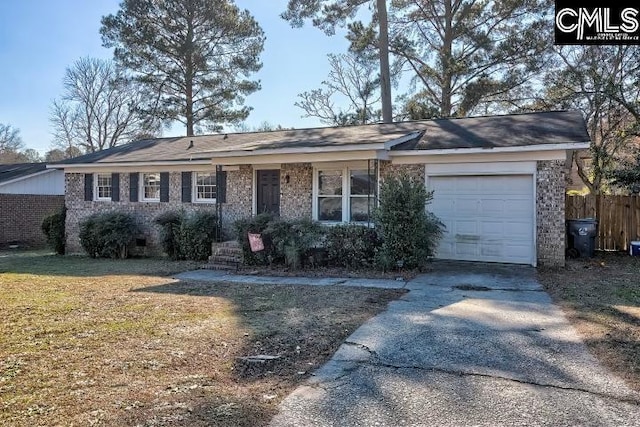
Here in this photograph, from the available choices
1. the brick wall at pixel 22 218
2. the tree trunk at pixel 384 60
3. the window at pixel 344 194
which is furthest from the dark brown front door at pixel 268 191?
the brick wall at pixel 22 218

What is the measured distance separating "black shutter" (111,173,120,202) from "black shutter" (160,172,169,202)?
1818mm

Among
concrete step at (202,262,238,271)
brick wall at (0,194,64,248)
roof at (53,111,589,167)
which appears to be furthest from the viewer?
brick wall at (0,194,64,248)

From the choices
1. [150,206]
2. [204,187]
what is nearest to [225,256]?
[204,187]

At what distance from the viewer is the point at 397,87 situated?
25453mm

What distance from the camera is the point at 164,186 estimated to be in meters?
15.2

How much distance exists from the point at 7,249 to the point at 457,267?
18057 millimetres

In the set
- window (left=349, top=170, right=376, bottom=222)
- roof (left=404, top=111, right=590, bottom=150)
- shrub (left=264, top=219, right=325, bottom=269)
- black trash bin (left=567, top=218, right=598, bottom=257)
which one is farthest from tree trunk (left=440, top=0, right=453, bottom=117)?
shrub (left=264, top=219, right=325, bottom=269)

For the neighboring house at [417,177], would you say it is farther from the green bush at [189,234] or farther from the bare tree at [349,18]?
the bare tree at [349,18]

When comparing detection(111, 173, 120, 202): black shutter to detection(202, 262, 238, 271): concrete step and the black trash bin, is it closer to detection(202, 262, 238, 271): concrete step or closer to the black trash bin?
detection(202, 262, 238, 271): concrete step

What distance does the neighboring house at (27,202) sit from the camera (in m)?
20.9

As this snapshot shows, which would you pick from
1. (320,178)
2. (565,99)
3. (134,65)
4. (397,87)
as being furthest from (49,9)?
(565,99)

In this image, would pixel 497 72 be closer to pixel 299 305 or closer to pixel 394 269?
pixel 394 269

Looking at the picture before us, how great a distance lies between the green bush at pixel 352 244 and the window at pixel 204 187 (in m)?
4.96

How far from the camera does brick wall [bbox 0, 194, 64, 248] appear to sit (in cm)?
2078
